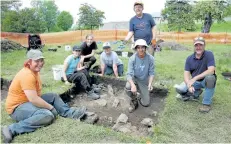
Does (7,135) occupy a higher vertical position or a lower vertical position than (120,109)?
higher

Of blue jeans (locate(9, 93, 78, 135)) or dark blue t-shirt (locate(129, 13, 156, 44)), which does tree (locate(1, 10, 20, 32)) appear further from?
blue jeans (locate(9, 93, 78, 135))

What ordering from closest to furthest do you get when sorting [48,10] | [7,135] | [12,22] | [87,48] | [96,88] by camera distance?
[7,135] → [96,88] → [87,48] → [12,22] → [48,10]

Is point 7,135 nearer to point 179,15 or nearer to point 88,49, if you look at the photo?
point 88,49

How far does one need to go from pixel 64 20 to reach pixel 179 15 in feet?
70.6

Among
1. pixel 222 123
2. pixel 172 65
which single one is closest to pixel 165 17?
pixel 172 65

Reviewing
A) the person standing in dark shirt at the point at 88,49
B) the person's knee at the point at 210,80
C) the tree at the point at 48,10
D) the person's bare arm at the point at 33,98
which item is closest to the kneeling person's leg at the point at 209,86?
the person's knee at the point at 210,80

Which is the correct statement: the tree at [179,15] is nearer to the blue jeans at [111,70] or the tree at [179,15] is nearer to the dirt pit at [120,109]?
the blue jeans at [111,70]

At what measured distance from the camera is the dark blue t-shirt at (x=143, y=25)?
5695 millimetres

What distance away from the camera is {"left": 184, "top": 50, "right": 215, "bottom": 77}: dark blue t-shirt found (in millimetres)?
4656

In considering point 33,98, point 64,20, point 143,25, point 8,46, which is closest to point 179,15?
point 64,20

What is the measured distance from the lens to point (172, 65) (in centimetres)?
848

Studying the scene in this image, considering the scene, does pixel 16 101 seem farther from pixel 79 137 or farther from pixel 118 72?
pixel 118 72

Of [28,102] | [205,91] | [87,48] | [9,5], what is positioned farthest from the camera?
[9,5]

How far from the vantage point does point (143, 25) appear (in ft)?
18.7
